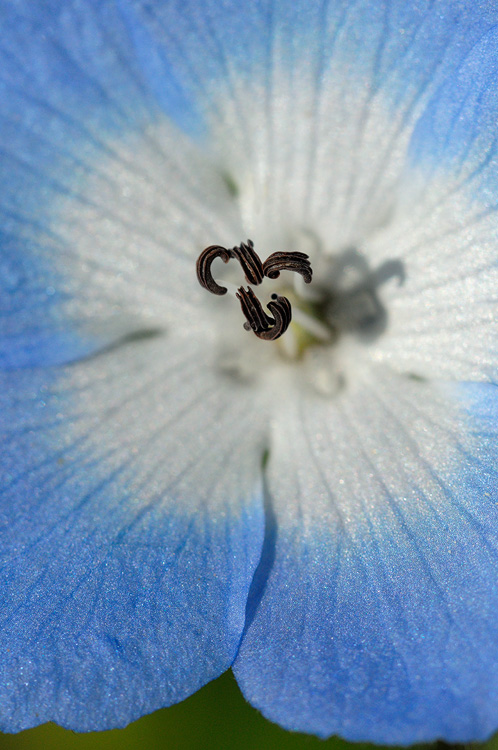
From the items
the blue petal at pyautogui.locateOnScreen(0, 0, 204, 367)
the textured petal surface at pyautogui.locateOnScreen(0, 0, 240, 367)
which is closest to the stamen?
the textured petal surface at pyautogui.locateOnScreen(0, 0, 240, 367)

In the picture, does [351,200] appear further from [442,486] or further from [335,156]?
[442,486]

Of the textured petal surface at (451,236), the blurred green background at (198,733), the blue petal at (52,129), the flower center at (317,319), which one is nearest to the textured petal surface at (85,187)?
the blue petal at (52,129)

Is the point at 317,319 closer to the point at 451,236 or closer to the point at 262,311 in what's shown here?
the point at 262,311

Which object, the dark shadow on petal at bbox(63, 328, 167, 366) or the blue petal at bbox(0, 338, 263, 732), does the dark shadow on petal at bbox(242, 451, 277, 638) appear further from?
the dark shadow on petal at bbox(63, 328, 167, 366)

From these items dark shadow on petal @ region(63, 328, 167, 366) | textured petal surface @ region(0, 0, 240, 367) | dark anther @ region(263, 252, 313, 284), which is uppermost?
textured petal surface @ region(0, 0, 240, 367)

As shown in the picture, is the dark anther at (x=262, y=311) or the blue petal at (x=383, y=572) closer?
the blue petal at (x=383, y=572)

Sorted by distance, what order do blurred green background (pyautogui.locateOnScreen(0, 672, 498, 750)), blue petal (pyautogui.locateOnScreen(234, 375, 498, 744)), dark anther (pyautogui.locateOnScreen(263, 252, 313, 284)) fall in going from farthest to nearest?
blurred green background (pyautogui.locateOnScreen(0, 672, 498, 750)), dark anther (pyautogui.locateOnScreen(263, 252, 313, 284)), blue petal (pyautogui.locateOnScreen(234, 375, 498, 744))

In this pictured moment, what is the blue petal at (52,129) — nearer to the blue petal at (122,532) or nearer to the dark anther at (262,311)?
the blue petal at (122,532)
